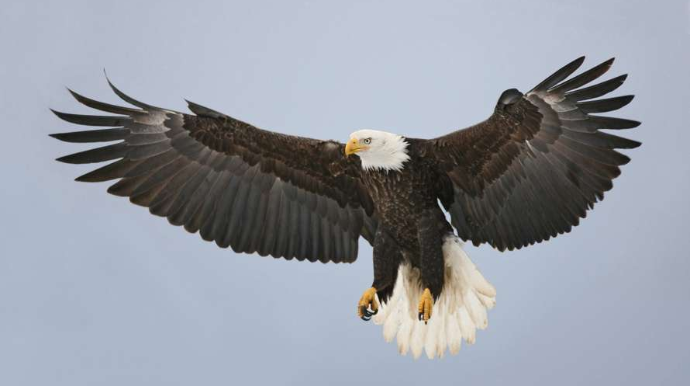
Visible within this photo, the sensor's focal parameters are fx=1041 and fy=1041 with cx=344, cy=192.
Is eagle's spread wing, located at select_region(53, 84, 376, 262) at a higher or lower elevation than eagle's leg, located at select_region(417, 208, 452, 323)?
higher

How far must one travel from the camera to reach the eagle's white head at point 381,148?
6852 millimetres

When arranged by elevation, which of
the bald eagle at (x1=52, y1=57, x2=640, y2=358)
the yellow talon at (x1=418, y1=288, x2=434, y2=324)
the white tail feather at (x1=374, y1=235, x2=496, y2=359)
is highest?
the bald eagle at (x1=52, y1=57, x2=640, y2=358)

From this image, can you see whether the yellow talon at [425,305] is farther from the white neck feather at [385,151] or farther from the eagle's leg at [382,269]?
the white neck feather at [385,151]

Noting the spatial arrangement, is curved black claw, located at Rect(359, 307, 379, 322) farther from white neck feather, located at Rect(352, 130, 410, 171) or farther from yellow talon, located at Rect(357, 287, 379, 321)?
white neck feather, located at Rect(352, 130, 410, 171)

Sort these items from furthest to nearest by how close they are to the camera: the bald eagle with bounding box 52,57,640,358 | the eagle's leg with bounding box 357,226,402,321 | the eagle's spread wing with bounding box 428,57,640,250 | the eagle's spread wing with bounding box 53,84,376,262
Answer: the eagle's spread wing with bounding box 53,84,376,262 < the eagle's leg with bounding box 357,226,402,321 < the bald eagle with bounding box 52,57,640,358 < the eagle's spread wing with bounding box 428,57,640,250

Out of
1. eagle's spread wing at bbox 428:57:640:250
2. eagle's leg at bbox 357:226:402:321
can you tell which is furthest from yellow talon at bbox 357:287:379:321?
eagle's spread wing at bbox 428:57:640:250

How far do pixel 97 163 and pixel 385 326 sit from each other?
7.54 feet

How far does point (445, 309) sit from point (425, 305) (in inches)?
15.7

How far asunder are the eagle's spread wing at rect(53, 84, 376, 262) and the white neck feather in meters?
0.34

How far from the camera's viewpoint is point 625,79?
6414 mm

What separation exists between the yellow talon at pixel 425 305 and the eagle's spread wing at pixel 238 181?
29.0 inches

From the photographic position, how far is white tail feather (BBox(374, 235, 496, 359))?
7.01 meters

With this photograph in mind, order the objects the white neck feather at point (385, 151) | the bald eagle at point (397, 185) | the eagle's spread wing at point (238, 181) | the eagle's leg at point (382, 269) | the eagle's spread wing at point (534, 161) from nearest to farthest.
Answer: the eagle's spread wing at point (534, 161) → the bald eagle at point (397, 185) → the white neck feather at point (385, 151) → the eagle's leg at point (382, 269) → the eagle's spread wing at point (238, 181)

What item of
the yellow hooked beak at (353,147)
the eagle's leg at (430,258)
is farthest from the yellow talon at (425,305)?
the yellow hooked beak at (353,147)
